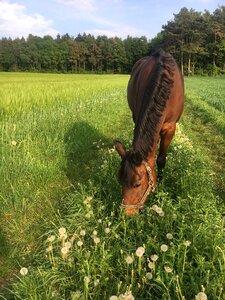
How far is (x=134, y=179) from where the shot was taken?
3.54m

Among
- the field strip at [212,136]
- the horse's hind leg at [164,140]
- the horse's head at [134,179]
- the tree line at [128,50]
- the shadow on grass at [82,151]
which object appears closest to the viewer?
the horse's head at [134,179]

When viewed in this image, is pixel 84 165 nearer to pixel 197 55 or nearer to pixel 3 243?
pixel 3 243

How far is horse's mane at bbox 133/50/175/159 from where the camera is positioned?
3.78m

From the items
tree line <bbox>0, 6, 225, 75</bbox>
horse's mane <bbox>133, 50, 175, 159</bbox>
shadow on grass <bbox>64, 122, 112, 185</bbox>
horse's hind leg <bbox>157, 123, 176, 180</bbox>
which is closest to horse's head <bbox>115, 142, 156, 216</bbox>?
horse's mane <bbox>133, 50, 175, 159</bbox>

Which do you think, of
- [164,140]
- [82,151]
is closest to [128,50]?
[82,151]

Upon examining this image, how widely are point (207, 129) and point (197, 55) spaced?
6049 cm

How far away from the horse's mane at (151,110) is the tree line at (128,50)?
63.2 metres

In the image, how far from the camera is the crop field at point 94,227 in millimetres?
2660

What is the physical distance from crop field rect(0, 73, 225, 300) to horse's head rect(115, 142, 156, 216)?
0.16 metres

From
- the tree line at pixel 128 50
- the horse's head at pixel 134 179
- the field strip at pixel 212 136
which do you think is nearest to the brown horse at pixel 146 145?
the horse's head at pixel 134 179

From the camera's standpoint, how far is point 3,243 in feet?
12.5

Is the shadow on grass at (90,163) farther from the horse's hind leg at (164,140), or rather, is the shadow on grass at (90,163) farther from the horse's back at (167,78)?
the horse's back at (167,78)

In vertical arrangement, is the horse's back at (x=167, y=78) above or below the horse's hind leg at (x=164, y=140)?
above

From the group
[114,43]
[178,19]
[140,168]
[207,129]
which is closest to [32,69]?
[114,43]
